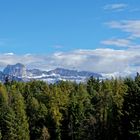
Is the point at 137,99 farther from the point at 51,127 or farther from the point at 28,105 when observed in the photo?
the point at 28,105

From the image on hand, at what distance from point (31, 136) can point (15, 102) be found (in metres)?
8.64

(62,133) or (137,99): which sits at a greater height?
(137,99)

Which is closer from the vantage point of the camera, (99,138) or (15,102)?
(99,138)

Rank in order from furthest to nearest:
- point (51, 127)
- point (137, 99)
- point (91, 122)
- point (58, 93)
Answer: point (58, 93) < point (51, 127) < point (91, 122) < point (137, 99)

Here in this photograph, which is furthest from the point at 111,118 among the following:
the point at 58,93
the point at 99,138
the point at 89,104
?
the point at 58,93

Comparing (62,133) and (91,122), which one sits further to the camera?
(62,133)

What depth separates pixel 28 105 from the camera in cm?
14262

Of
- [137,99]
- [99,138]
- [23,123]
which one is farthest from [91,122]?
[137,99]

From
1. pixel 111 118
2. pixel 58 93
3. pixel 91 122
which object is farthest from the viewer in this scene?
pixel 58 93

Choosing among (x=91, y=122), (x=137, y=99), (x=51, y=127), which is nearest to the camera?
(x=137, y=99)

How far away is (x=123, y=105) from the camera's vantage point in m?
102

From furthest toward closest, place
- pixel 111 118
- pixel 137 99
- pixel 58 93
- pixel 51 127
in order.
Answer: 1. pixel 58 93
2. pixel 51 127
3. pixel 111 118
4. pixel 137 99

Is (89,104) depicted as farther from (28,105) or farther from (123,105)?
(123,105)

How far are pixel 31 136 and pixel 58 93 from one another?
12.7m
